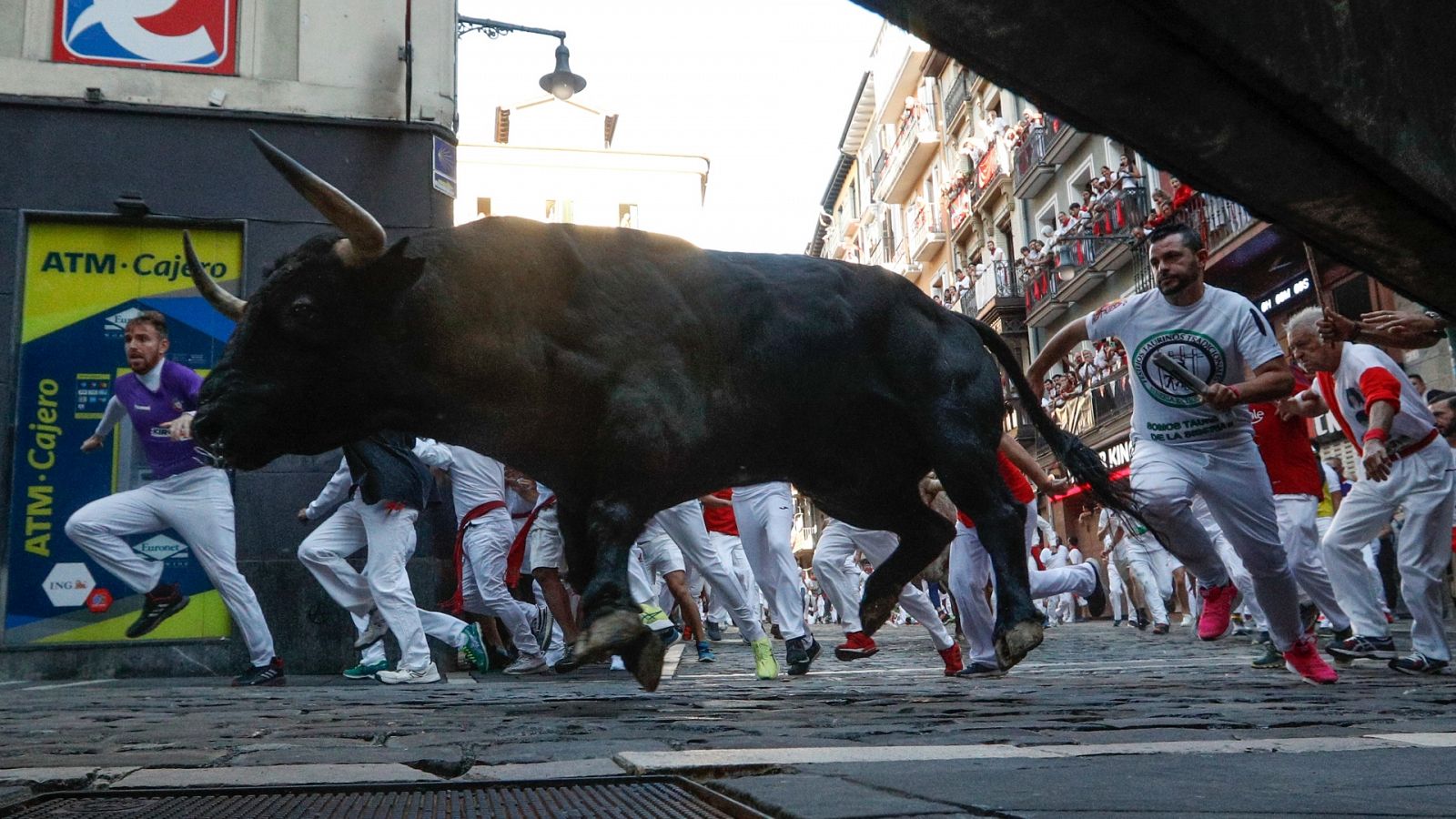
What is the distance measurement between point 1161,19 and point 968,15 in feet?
0.48

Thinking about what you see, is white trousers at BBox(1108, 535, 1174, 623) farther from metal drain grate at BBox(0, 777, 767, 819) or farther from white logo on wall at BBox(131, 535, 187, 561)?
metal drain grate at BBox(0, 777, 767, 819)

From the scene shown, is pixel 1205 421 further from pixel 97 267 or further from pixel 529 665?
pixel 97 267

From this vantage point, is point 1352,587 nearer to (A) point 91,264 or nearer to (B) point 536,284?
(B) point 536,284

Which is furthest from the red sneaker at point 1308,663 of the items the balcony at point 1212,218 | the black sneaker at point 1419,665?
the balcony at point 1212,218

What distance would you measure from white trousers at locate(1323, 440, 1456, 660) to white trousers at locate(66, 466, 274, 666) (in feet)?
21.2

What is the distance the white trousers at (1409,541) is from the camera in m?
6.84

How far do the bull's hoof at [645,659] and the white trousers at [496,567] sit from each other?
5.09 meters

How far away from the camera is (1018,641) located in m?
5.36

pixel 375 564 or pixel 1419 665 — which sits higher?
pixel 375 564

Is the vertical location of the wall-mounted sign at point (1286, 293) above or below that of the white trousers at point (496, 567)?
above

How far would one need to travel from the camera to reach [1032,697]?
196 inches

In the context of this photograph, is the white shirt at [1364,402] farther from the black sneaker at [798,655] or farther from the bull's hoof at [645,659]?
the bull's hoof at [645,659]

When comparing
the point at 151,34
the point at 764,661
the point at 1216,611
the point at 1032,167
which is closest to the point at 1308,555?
the point at 1216,611

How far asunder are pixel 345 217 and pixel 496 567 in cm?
505
